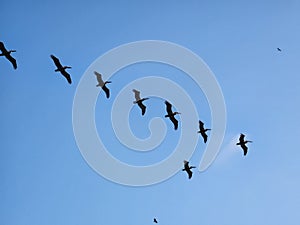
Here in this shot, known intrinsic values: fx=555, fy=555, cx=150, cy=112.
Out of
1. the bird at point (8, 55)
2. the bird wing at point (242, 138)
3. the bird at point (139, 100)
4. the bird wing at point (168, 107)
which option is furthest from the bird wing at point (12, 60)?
the bird wing at point (242, 138)

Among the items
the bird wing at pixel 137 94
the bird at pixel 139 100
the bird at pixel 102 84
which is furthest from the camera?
the bird at pixel 139 100

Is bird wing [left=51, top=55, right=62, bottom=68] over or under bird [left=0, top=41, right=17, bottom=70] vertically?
over

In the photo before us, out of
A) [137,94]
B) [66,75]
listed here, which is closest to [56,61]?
[66,75]

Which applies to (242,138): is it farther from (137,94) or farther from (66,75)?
(66,75)

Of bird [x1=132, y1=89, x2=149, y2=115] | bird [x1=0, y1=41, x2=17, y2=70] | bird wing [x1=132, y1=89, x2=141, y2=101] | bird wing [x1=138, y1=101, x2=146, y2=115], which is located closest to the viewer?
bird [x1=0, y1=41, x2=17, y2=70]

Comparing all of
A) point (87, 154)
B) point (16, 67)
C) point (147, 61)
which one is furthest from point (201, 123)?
point (16, 67)

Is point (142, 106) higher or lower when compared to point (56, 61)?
higher

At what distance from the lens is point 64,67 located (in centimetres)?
2647

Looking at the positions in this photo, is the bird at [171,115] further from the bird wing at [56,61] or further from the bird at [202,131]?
the bird wing at [56,61]

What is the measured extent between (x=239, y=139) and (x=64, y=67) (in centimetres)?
990

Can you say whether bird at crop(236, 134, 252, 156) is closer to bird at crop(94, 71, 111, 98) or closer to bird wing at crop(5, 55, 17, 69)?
bird at crop(94, 71, 111, 98)

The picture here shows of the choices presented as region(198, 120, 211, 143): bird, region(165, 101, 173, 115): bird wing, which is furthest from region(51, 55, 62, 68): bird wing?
region(198, 120, 211, 143): bird

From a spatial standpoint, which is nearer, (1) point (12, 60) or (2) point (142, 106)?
(1) point (12, 60)

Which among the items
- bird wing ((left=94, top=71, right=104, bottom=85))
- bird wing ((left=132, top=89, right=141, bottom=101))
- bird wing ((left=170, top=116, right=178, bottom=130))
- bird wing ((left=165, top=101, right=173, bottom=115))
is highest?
bird wing ((left=165, top=101, right=173, bottom=115))
